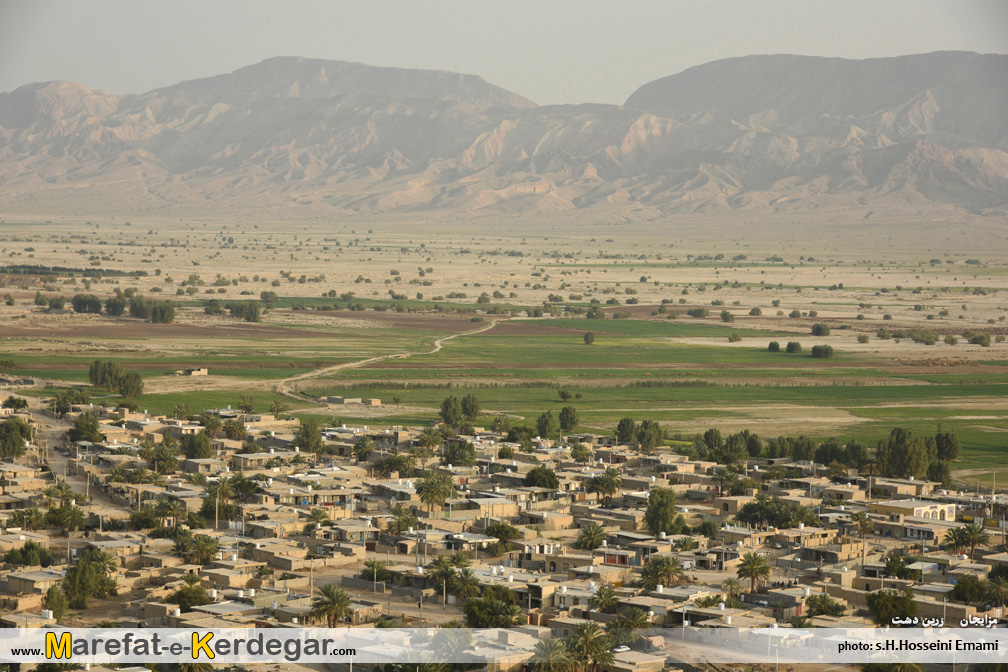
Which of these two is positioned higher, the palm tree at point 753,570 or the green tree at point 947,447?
the green tree at point 947,447

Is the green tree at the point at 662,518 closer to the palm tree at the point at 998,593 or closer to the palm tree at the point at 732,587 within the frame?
the palm tree at the point at 732,587

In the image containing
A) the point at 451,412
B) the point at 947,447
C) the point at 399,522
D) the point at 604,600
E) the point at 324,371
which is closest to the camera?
the point at 604,600

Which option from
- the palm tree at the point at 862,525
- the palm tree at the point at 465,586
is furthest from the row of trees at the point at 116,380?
the palm tree at the point at 465,586

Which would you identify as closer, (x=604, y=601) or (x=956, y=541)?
(x=604, y=601)

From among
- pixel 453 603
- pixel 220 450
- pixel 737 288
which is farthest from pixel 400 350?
pixel 737 288

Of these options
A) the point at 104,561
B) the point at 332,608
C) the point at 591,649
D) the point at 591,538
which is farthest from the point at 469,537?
the point at 591,649

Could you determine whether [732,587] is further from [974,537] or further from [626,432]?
[626,432]
